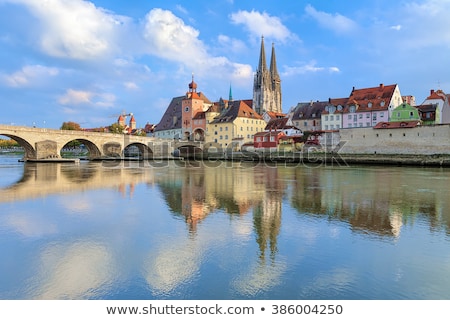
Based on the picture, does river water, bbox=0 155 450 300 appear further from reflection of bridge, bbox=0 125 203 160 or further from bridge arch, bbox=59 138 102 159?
bridge arch, bbox=59 138 102 159

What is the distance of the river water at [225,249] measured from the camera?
494 centimetres

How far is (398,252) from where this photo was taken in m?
6.62

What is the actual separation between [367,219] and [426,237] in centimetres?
183

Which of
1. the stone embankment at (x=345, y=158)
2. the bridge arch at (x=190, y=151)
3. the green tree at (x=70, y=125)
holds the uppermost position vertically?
the green tree at (x=70, y=125)

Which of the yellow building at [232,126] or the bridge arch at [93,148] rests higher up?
the yellow building at [232,126]

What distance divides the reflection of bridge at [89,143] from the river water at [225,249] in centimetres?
3036

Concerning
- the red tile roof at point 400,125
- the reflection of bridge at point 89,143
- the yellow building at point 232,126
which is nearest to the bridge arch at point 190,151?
the reflection of bridge at point 89,143

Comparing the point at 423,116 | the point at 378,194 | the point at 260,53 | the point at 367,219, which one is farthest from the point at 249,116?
the point at 367,219

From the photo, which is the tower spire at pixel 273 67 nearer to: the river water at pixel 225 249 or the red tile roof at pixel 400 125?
the red tile roof at pixel 400 125

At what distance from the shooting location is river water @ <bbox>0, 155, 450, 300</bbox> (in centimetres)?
494

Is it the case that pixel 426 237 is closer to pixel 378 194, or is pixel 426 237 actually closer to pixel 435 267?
pixel 435 267

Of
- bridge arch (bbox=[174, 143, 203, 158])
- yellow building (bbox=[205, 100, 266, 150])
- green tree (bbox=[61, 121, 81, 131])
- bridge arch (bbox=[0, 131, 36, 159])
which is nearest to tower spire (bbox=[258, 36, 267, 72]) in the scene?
yellow building (bbox=[205, 100, 266, 150])
